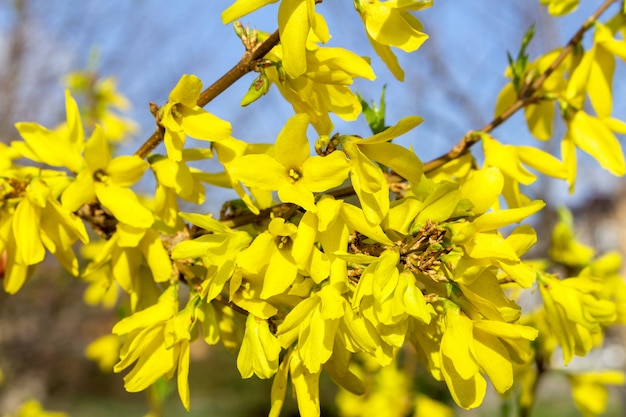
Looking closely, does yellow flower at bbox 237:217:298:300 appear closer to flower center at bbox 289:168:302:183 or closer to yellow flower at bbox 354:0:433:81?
flower center at bbox 289:168:302:183

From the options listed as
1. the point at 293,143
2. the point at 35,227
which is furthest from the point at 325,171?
the point at 35,227

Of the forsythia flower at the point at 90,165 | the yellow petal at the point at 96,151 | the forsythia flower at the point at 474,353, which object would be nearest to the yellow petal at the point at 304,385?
the forsythia flower at the point at 474,353

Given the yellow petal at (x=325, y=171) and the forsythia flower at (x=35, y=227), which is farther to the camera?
the forsythia flower at (x=35, y=227)

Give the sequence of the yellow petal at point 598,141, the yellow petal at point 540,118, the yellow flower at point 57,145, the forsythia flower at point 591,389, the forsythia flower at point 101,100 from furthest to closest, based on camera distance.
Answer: the forsythia flower at point 101,100 < the forsythia flower at point 591,389 < the yellow petal at point 540,118 < the yellow petal at point 598,141 < the yellow flower at point 57,145

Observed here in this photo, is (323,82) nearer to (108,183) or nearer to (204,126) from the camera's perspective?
(204,126)

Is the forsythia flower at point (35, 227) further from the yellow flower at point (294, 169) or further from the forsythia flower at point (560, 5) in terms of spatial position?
the forsythia flower at point (560, 5)

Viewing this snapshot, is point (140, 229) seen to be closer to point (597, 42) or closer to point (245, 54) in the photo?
point (245, 54)
